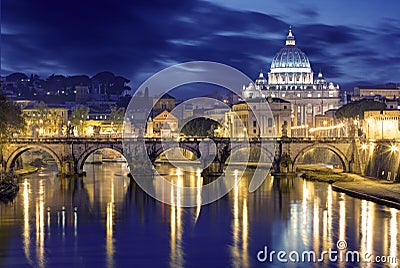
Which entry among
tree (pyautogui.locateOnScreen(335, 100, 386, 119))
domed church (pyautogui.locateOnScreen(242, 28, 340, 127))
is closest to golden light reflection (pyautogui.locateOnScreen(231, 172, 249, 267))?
tree (pyautogui.locateOnScreen(335, 100, 386, 119))

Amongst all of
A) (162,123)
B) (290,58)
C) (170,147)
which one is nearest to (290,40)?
(290,58)

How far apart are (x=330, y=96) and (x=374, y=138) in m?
109

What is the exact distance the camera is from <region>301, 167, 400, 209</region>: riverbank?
50562 millimetres

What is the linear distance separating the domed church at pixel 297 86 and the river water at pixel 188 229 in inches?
4687

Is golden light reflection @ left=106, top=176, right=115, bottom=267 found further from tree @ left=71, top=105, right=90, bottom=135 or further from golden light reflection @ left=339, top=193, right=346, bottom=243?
tree @ left=71, top=105, right=90, bottom=135

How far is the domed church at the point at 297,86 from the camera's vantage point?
179m

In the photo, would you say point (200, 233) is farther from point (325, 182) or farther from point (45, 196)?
point (325, 182)

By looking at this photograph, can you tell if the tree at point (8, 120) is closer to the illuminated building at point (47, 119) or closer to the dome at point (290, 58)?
the illuminated building at point (47, 119)

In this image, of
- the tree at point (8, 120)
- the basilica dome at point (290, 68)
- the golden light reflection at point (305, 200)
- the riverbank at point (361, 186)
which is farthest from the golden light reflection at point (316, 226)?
the basilica dome at point (290, 68)

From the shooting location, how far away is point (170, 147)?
76500 mm

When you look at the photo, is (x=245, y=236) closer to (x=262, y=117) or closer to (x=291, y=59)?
(x=262, y=117)

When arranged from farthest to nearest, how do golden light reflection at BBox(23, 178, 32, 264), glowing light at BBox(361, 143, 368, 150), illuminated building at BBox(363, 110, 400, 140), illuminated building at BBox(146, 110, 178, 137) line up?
1. illuminated building at BBox(146, 110, 178, 137)
2. glowing light at BBox(361, 143, 368, 150)
3. illuminated building at BBox(363, 110, 400, 140)
4. golden light reflection at BBox(23, 178, 32, 264)

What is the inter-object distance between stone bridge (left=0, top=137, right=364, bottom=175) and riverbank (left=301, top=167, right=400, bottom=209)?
2.32m

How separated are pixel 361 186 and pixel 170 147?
23.4 meters
